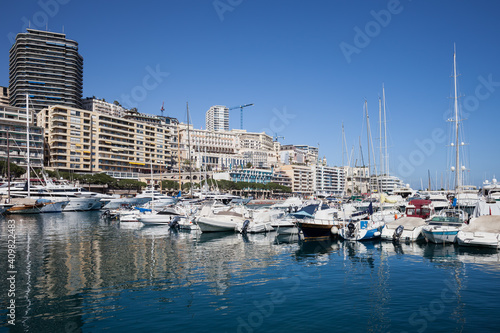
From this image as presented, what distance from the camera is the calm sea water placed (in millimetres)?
12992

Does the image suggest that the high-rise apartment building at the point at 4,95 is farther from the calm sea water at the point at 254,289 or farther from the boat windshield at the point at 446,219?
the boat windshield at the point at 446,219

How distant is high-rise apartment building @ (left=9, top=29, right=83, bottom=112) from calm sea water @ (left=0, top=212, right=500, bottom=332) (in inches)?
6068

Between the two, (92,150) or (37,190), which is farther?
(92,150)

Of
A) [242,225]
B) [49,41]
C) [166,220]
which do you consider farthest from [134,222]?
[49,41]

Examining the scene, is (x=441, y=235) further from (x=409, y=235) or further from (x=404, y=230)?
(x=404, y=230)

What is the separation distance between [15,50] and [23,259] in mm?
177149

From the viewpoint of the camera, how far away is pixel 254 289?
17.1m

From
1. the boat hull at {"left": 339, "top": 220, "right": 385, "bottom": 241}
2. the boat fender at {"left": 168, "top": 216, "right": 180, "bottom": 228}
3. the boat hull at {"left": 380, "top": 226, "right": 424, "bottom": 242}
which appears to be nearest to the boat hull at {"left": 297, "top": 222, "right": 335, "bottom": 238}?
the boat hull at {"left": 339, "top": 220, "right": 385, "bottom": 241}

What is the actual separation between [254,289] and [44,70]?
180 m

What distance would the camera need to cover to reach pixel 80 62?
579ft

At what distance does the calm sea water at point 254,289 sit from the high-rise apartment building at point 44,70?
15414cm

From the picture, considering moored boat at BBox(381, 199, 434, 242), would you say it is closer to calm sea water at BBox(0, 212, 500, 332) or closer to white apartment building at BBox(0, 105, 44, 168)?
calm sea water at BBox(0, 212, 500, 332)

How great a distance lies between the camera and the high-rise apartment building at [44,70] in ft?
518

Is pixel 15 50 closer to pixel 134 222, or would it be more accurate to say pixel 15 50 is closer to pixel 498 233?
pixel 134 222
